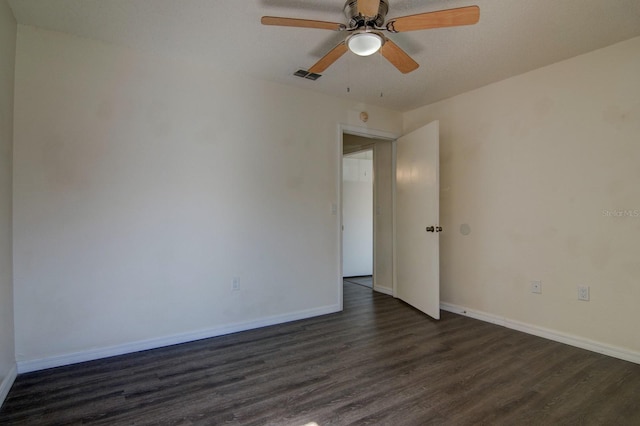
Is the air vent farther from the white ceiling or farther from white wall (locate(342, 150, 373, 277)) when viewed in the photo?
white wall (locate(342, 150, 373, 277))

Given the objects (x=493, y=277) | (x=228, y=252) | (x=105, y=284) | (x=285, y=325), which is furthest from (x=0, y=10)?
(x=493, y=277)

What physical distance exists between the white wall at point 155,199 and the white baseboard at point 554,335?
1.54 meters

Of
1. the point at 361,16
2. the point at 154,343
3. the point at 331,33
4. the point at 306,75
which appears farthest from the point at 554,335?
the point at 154,343

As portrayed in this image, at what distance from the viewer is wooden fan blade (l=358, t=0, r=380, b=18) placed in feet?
5.41

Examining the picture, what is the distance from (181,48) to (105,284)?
196 cm

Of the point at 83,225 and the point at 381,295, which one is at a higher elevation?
the point at 83,225

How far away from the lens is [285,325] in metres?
3.28

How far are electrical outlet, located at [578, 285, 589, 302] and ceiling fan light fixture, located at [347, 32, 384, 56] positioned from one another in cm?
256

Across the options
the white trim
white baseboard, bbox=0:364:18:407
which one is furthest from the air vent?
white baseboard, bbox=0:364:18:407

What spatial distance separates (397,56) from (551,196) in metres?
1.94

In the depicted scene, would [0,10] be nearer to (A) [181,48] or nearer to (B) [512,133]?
(A) [181,48]

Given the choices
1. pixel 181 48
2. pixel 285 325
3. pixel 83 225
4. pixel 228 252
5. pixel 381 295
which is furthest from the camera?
pixel 381 295

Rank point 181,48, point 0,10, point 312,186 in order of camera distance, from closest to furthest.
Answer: point 0,10 → point 181,48 → point 312,186

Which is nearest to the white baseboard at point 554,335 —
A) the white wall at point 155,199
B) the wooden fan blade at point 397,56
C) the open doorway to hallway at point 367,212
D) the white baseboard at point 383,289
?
the white baseboard at point 383,289
